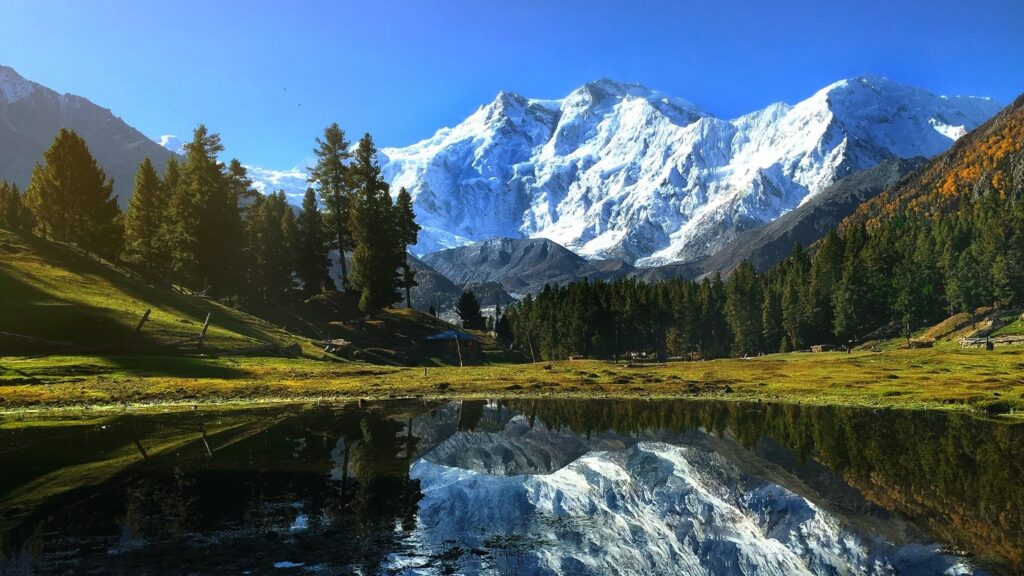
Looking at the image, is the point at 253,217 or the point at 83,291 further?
the point at 253,217

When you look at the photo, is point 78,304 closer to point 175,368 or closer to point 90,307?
point 90,307

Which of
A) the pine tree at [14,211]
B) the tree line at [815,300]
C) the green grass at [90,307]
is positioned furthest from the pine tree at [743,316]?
the pine tree at [14,211]

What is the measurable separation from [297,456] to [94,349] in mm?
38816

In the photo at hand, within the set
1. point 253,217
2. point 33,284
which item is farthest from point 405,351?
point 33,284

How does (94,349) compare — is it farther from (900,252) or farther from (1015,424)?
(900,252)

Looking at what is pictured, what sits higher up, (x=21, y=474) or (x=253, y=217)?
(x=253, y=217)

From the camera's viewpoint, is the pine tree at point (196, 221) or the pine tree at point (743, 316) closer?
the pine tree at point (196, 221)

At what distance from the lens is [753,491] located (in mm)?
22812

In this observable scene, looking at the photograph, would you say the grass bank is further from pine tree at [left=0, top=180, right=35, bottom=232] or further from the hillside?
pine tree at [left=0, top=180, right=35, bottom=232]

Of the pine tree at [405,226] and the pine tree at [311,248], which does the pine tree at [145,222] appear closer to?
the pine tree at [311,248]

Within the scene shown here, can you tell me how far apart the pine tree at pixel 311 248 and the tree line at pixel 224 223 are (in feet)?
0.55

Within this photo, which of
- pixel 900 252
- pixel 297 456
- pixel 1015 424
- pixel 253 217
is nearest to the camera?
pixel 297 456

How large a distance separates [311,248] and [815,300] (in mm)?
98226

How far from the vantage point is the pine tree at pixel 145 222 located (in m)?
81.0
